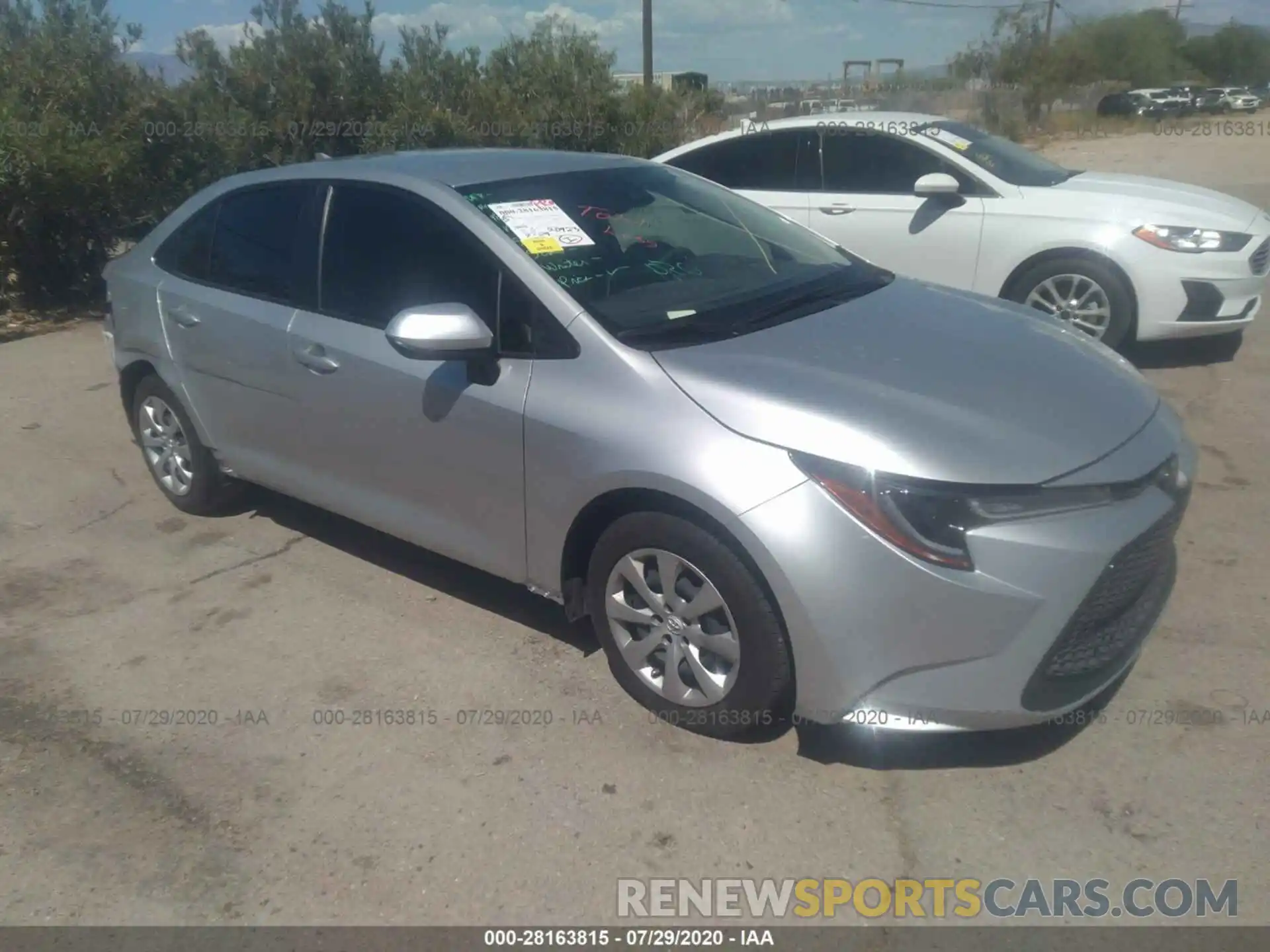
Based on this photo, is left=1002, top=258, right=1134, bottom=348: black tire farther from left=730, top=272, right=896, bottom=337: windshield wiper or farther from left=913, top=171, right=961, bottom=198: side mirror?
left=730, top=272, right=896, bottom=337: windshield wiper

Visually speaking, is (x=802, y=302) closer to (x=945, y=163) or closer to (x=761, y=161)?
(x=945, y=163)

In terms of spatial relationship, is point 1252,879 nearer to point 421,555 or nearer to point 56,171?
point 421,555

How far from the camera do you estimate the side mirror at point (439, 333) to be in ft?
11.0

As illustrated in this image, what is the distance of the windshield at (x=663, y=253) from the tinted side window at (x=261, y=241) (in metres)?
0.93

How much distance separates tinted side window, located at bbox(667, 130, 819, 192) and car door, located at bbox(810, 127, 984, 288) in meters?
0.17

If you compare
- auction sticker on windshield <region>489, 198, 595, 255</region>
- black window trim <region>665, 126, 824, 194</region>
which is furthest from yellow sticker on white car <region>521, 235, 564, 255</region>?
black window trim <region>665, 126, 824, 194</region>

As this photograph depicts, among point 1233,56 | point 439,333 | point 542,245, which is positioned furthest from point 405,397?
point 1233,56

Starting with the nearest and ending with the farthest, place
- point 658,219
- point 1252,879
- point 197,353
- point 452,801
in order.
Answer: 1. point 1252,879
2. point 452,801
3. point 658,219
4. point 197,353

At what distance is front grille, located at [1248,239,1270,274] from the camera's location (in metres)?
6.73

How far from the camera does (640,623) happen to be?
3320 millimetres

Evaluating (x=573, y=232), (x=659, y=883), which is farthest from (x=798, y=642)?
(x=573, y=232)

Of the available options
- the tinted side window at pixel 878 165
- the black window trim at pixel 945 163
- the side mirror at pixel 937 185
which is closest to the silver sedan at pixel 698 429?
the side mirror at pixel 937 185

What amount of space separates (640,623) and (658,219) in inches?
64.0

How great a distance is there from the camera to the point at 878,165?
744 cm
